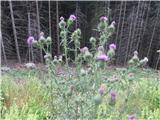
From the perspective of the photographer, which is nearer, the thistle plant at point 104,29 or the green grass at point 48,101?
the thistle plant at point 104,29

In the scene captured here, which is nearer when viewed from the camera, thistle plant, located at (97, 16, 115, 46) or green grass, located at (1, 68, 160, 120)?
thistle plant, located at (97, 16, 115, 46)

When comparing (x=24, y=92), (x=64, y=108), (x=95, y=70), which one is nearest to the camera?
(x=95, y=70)

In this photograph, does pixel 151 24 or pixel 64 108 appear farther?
pixel 151 24

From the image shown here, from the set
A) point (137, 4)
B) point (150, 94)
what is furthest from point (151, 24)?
point (150, 94)

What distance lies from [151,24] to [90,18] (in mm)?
1127

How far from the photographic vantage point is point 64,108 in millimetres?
2705

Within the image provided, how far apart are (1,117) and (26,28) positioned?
4.31 metres

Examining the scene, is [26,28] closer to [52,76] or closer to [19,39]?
[19,39]

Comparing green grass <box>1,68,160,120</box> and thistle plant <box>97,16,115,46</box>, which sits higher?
thistle plant <box>97,16,115,46</box>

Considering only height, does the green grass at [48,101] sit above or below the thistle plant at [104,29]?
below

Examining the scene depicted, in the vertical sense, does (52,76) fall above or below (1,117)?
above

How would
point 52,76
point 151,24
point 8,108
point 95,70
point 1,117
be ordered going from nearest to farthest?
point 95,70, point 52,76, point 1,117, point 8,108, point 151,24

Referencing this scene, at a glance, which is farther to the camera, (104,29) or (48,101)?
(48,101)

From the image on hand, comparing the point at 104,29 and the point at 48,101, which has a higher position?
the point at 104,29
